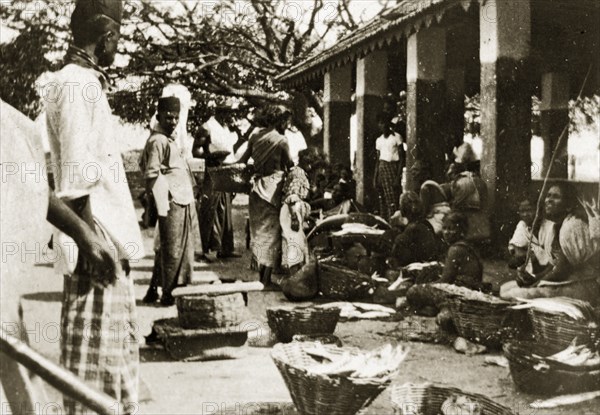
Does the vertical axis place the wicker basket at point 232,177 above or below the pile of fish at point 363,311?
above

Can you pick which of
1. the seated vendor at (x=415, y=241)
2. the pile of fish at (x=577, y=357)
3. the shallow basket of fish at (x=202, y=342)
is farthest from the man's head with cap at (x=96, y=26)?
the seated vendor at (x=415, y=241)

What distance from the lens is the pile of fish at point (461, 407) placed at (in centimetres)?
289

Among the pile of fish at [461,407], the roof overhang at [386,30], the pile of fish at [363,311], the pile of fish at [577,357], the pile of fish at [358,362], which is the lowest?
the pile of fish at [363,311]

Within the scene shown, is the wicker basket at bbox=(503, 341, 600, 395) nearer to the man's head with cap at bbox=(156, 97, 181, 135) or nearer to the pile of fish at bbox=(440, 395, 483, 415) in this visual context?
the pile of fish at bbox=(440, 395, 483, 415)

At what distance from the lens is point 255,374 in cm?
398

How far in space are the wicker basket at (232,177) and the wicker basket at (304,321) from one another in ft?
8.30

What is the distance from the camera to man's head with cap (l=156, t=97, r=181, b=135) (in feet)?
16.5

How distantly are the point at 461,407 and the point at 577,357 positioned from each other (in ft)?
3.42

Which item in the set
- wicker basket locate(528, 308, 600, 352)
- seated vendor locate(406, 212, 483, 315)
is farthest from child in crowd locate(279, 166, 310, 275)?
wicker basket locate(528, 308, 600, 352)

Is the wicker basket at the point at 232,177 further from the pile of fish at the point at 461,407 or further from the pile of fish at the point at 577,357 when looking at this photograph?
the pile of fish at the point at 461,407

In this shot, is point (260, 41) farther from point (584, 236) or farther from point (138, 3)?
point (584, 236)

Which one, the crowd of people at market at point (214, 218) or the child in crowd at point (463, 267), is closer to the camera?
the crowd of people at market at point (214, 218)

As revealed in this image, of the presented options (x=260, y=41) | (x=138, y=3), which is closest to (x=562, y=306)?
(x=138, y=3)

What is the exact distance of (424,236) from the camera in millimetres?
Answer: 6387
